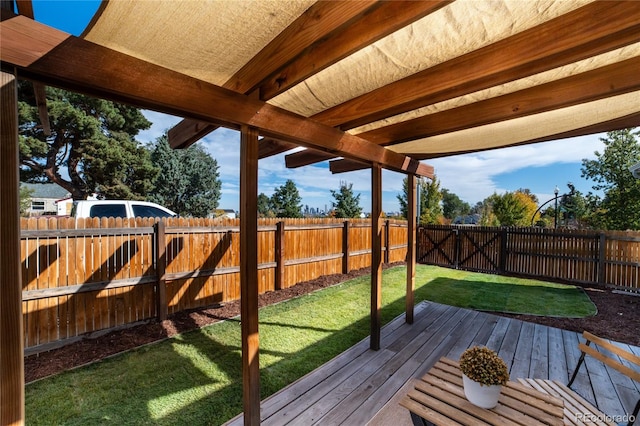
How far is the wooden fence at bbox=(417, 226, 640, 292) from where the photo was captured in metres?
6.30

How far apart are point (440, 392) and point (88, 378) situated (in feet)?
10.7

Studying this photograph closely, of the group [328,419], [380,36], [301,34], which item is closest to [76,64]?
[301,34]

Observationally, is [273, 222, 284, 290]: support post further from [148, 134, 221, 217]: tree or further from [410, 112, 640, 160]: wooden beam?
[148, 134, 221, 217]: tree

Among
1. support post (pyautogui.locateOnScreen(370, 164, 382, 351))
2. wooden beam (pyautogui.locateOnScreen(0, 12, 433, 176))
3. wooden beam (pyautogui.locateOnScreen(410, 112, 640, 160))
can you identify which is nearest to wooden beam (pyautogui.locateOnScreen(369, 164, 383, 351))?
support post (pyautogui.locateOnScreen(370, 164, 382, 351))

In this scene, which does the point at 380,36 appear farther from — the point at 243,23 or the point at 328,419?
the point at 328,419

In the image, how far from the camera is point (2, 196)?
0.99 metres

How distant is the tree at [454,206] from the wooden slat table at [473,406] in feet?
127

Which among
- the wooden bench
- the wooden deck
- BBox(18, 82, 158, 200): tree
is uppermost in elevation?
BBox(18, 82, 158, 200): tree

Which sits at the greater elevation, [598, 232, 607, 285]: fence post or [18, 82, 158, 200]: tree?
[18, 82, 158, 200]: tree

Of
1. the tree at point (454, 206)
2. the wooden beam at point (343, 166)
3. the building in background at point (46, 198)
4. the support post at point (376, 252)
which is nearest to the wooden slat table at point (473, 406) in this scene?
the support post at point (376, 252)

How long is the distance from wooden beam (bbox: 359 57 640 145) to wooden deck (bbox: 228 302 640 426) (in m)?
2.49

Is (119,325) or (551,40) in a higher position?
(551,40)

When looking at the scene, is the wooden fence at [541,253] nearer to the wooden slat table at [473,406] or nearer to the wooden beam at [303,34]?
the wooden slat table at [473,406]

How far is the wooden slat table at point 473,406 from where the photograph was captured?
142 centimetres
